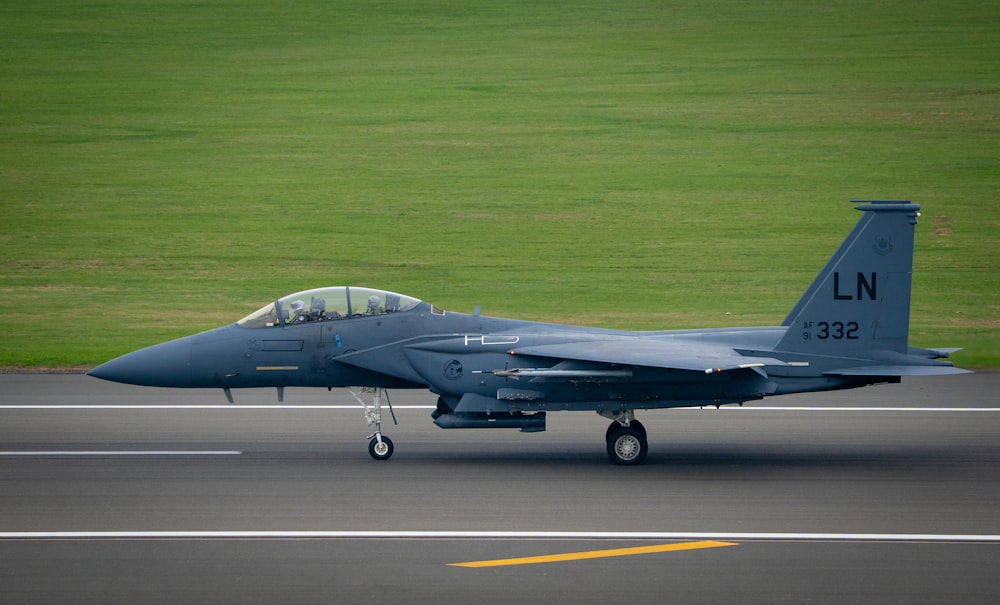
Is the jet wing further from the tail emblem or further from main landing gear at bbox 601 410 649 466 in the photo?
the tail emblem

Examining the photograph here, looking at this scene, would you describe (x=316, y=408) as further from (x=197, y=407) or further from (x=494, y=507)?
(x=494, y=507)

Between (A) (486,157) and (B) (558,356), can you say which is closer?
(B) (558,356)

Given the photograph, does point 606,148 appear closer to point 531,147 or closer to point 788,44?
point 531,147

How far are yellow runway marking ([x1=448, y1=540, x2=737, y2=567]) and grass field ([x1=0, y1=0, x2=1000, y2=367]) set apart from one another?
574 inches

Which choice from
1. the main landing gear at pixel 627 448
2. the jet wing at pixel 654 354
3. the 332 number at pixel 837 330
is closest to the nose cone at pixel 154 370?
the jet wing at pixel 654 354

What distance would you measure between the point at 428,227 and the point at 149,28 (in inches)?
951

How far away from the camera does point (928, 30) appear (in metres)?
52.5

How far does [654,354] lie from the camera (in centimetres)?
1634

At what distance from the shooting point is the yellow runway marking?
12.2 m

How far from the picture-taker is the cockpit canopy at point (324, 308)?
17234 millimetres

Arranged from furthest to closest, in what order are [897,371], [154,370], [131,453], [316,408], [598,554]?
1. [316,408]
2. [131,453]
3. [154,370]
4. [897,371]
5. [598,554]

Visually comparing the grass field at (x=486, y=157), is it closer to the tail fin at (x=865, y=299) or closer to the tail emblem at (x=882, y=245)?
the tail fin at (x=865, y=299)

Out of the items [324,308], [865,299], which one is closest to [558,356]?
[324,308]

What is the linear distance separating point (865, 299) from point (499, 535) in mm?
6863
